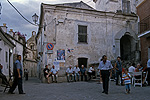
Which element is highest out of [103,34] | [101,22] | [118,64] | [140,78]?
[101,22]

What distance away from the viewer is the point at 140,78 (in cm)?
1171

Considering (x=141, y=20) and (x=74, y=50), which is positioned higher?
(x=141, y=20)

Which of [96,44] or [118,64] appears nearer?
[118,64]

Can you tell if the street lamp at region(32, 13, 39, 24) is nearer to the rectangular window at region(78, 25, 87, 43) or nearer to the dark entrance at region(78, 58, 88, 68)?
the rectangular window at region(78, 25, 87, 43)

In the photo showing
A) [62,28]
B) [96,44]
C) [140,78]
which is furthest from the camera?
[96,44]

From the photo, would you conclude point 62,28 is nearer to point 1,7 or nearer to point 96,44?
point 96,44

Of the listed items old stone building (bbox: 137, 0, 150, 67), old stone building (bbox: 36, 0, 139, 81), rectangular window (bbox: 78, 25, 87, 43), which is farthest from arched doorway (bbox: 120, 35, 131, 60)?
rectangular window (bbox: 78, 25, 87, 43)

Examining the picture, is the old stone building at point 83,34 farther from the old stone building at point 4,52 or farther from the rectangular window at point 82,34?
the old stone building at point 4,52

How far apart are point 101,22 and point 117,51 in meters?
3.40

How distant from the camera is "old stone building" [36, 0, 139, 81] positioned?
17281 millimetres

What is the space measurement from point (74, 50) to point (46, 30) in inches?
126

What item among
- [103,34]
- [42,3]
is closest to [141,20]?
[103,34]

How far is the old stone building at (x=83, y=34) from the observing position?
1728 centimetres

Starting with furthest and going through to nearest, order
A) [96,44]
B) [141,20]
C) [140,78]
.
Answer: [96,44] → [141,20] → [140,78]
